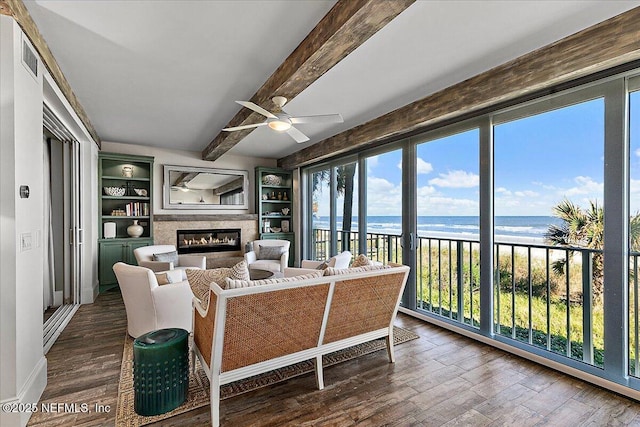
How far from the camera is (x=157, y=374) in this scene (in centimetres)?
197

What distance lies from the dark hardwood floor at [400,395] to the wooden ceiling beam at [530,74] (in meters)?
2.43

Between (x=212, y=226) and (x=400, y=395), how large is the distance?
5187 millimetres

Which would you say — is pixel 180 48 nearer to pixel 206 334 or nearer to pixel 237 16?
pixel 237 16

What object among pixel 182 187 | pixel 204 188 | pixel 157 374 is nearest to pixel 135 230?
pixel 182 187

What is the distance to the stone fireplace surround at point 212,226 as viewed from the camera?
Answer: 5801 mm

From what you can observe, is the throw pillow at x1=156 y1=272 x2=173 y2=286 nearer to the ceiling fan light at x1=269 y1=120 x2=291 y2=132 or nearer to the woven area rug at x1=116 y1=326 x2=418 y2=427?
the woven area rug at x1=116 y1=326 x2=418 y2=427

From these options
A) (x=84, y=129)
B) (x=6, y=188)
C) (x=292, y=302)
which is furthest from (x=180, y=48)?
(x=84, y=129)

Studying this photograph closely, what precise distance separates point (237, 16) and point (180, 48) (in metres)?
0.68

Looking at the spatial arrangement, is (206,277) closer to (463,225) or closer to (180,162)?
(463,225)

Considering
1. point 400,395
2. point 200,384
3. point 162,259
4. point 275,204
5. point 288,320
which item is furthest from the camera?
point 275,204

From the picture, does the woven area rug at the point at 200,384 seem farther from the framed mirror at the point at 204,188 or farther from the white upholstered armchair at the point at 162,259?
the framed mirror at the point at 204,188

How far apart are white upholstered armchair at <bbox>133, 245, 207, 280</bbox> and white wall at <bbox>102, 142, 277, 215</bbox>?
4.20 feet

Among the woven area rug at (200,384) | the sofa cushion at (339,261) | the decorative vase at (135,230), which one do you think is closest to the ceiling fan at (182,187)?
the decorative vase at (135,230)

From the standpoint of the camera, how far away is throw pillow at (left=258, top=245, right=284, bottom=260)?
5.71 m
